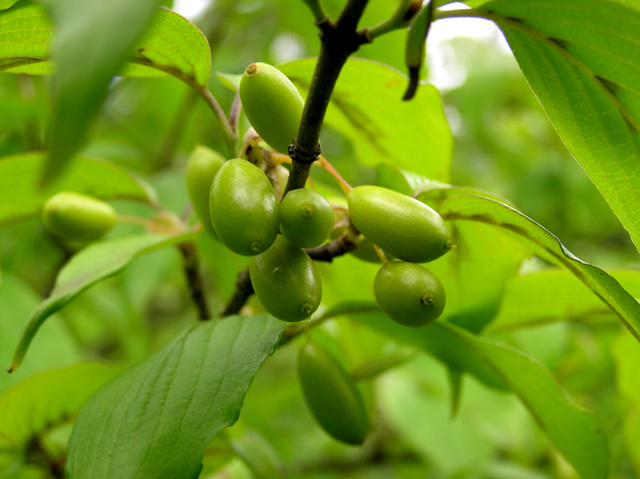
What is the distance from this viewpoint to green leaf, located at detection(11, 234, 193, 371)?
0.51 meters

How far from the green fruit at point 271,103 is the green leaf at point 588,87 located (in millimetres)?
166

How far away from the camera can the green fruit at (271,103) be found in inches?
16.9

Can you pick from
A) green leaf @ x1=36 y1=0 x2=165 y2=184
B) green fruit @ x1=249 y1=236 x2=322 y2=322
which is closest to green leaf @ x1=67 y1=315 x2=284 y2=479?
green fruit @ x1=249 y1=236 x2=322 y2=322

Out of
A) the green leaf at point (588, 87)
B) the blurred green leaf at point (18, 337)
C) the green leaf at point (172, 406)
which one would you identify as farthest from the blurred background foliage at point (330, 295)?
the green leaf at point (588, 87)

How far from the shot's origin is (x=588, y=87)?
45 centimetres

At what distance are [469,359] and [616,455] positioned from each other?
2.91 ft

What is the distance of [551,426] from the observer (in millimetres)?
592

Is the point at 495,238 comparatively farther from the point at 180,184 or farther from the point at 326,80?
the point at 180,184

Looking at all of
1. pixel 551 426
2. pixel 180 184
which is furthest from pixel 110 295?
pixel 551 426

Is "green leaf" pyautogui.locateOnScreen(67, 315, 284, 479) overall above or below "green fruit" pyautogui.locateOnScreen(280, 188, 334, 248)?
below

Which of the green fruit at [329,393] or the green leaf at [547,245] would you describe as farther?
the green fruit at [329,393]

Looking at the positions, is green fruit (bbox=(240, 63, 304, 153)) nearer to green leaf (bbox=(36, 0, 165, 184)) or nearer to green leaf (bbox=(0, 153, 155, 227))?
green leaf (bbox=(36, 0, 165, 184))

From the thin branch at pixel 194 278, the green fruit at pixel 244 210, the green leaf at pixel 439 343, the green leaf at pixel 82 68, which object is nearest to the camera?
the green leaf at pixel 82 68

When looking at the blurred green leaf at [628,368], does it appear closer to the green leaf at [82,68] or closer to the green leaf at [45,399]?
the green leaf at [45,399]
